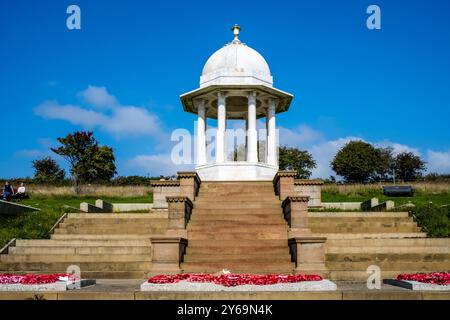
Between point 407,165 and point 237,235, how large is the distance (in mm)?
58943

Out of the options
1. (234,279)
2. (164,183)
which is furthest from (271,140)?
(234,279)

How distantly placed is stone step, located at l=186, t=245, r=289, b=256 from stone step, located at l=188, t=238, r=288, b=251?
0.06m

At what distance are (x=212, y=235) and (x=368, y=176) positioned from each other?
52.2m

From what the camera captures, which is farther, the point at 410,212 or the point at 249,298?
the point at 410,212

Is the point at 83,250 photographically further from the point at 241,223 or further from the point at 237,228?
the point at 241,223

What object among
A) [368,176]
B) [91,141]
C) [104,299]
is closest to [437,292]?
[104,299]

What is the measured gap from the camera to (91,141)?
56375mm

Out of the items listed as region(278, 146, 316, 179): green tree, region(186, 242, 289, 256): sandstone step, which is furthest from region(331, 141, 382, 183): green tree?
region(186, 242, 289, 256): sandstone step

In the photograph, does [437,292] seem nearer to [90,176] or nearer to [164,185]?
[164,185]

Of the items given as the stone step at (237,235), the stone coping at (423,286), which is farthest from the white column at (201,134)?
the stone coping at (423,286)

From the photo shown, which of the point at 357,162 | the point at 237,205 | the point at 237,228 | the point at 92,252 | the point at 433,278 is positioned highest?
the point at 357,162

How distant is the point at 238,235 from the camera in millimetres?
14719

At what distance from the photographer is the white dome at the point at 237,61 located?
23328 mm
